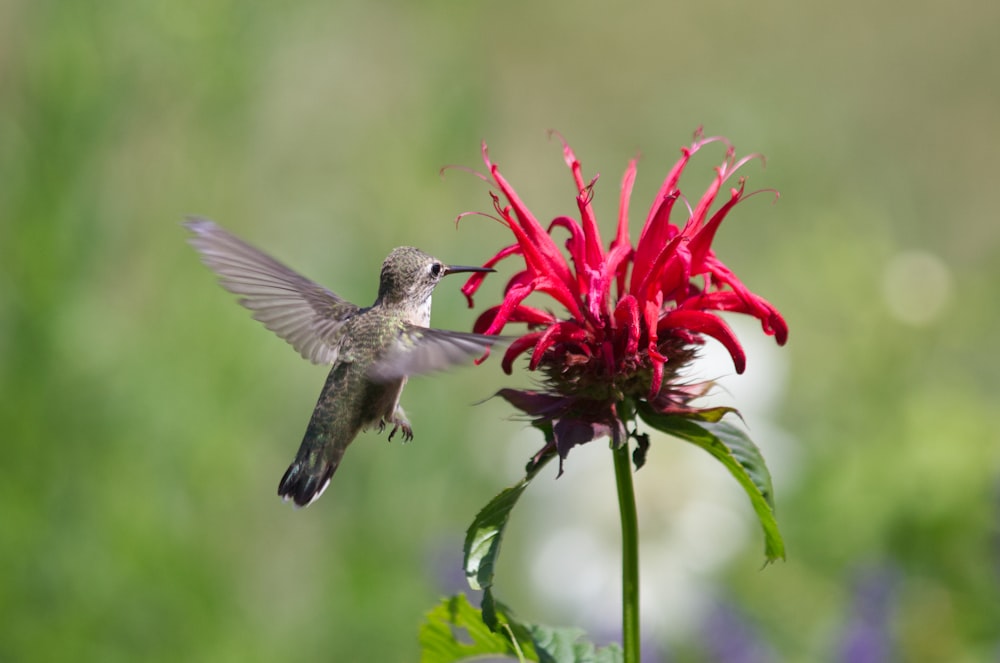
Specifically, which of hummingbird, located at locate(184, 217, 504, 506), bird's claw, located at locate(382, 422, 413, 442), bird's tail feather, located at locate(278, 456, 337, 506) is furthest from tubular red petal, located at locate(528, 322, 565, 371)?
bird's tail feather, located at locate(278, 456, 337, 506)

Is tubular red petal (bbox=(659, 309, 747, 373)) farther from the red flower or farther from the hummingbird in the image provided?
the hummingbird

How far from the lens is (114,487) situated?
3354 mm

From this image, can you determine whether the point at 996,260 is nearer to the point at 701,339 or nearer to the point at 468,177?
the point at 468,177

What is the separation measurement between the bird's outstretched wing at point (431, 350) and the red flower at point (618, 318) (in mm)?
64

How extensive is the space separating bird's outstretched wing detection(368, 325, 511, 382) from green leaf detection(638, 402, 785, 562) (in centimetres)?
25

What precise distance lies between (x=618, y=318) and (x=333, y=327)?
2.06 feet

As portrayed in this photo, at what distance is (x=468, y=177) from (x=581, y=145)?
315cm

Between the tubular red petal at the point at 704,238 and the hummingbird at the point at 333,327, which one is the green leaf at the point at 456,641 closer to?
the hummingbird at the point at 333,327

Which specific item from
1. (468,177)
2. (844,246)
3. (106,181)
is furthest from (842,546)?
(106,181)

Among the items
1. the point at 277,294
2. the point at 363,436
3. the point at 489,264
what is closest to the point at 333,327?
the point at 277,294

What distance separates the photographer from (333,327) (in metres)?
2.13

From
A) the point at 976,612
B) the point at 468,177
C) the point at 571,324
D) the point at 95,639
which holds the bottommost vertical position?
the point at 95,639

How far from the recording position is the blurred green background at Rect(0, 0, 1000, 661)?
322cm

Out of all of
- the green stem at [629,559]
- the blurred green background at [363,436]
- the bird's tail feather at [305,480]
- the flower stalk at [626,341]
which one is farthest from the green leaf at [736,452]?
the blurred green background at [363,436]
